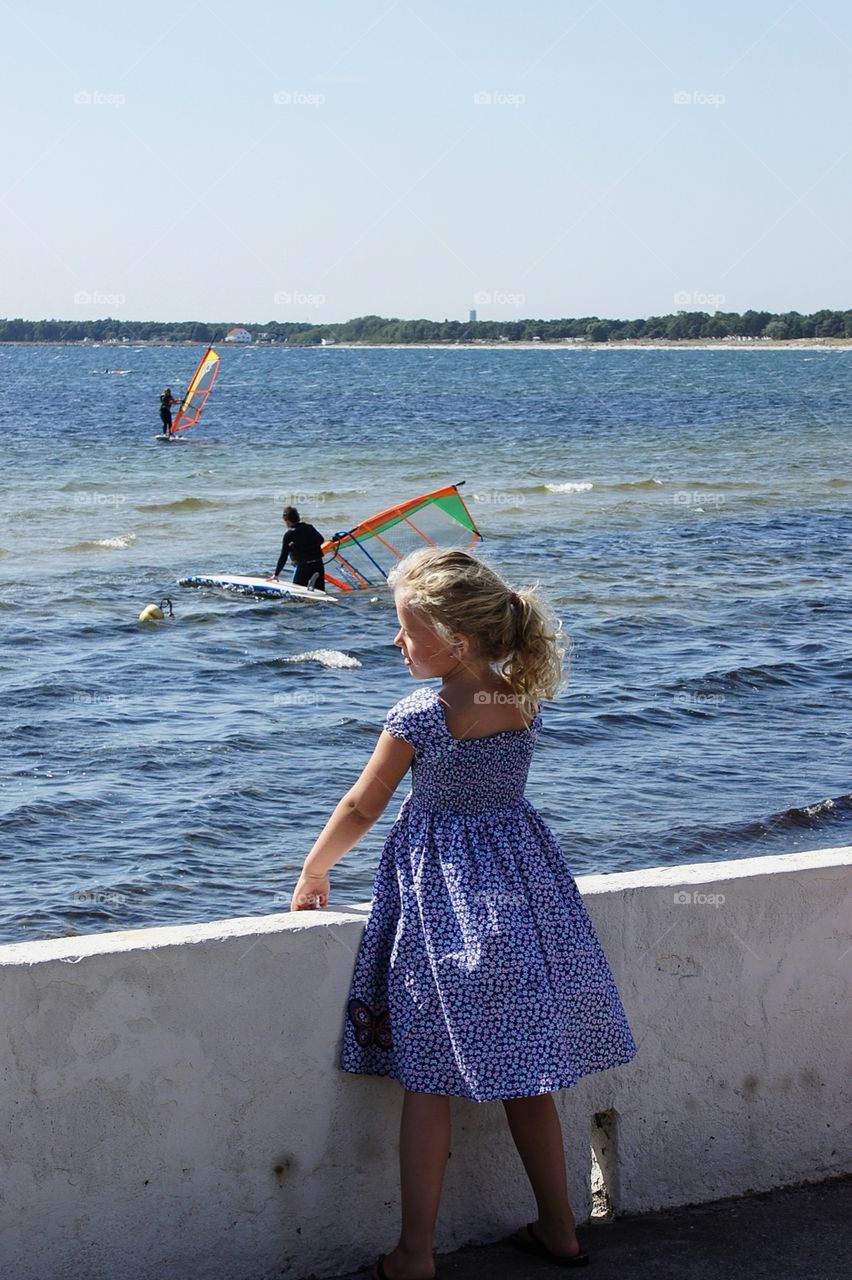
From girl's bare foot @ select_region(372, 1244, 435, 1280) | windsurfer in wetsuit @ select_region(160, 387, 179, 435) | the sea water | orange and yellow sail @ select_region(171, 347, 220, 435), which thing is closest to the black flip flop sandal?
girl's bare foot @ select_region(372, 1244, 435, 1280)

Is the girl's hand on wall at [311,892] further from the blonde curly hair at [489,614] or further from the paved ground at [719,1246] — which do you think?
the paved ground at [719,1246]

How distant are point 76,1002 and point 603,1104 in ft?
3.79

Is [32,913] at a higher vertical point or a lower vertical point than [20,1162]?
lower

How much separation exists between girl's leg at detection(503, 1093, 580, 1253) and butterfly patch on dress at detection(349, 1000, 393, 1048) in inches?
10.7

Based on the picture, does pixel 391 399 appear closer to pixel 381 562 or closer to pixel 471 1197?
pixel 381 562

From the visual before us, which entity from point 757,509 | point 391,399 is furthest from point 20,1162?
point 391,399

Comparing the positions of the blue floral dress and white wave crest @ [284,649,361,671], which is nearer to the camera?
the blue floral dress

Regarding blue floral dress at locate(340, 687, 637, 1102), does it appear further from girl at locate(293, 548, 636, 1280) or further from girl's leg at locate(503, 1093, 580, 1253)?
A: girl's leg at locate(503, 1093, 580, 1253)

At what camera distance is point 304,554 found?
19.3 m

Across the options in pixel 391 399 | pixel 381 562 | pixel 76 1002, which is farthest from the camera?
pixel 391 399

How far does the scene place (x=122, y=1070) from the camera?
115 inches

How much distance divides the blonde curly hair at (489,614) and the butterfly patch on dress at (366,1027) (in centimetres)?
70

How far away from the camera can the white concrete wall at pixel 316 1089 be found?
2883 mm

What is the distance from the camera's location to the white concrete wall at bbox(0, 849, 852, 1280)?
9.46 ft
